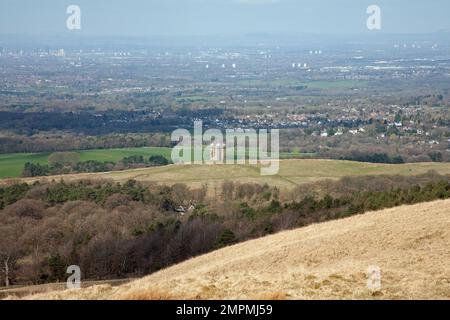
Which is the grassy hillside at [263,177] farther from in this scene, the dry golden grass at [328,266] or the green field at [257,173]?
the dry golden grass at [328,266]

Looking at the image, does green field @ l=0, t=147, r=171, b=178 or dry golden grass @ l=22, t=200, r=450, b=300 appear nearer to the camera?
dry golden grass @ l=22, t=200, r=450, b=300

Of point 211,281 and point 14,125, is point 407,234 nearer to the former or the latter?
point 211,281

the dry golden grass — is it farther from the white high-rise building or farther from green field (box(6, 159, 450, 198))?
the white high-rise building
